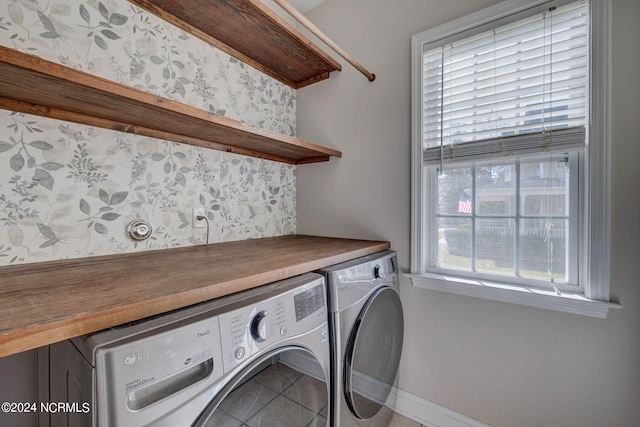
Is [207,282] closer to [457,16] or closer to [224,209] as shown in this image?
[224,209]

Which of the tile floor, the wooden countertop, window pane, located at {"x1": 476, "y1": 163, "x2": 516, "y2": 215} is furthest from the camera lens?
window pane, located at {"x1": 476, "y1": 163, "x2": 516, "y2": 215}

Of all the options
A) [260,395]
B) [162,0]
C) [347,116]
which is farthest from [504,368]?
[162,0]

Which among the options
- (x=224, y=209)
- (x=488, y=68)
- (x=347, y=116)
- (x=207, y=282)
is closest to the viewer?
(x=207, y=282)

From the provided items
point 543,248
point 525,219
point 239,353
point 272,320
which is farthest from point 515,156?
point 239,353

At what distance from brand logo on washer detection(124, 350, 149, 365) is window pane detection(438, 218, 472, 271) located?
4.57 ft

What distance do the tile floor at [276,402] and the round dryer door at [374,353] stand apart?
16cm

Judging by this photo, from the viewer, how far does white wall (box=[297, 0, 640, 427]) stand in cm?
100

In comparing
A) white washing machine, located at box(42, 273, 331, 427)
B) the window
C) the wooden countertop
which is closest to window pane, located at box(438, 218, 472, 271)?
the window

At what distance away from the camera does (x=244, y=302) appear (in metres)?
0.70

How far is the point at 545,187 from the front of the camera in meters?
1.19

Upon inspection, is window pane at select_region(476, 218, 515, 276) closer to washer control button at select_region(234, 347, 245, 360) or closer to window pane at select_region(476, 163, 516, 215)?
window pane at select_region(476, 163, 516, 215)

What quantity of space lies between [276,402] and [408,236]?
1064mm

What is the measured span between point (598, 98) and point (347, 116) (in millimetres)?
1179

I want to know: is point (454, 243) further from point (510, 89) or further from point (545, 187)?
point (510, 89)
